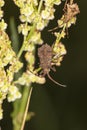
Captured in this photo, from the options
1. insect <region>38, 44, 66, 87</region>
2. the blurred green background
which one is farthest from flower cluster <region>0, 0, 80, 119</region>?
the blurred green background

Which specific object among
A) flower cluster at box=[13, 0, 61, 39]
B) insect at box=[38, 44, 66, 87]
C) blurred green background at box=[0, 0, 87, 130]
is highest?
flower cluster at box=[13, 0, 61, 39]

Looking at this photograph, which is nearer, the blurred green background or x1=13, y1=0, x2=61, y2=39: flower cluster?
x1=13, y1=0, x2=61, y2=39: flower cluster

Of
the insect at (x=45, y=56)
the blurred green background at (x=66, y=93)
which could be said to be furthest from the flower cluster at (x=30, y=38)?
the blurred green background at (x=66, y=93)

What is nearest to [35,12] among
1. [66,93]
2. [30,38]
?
[30,38]

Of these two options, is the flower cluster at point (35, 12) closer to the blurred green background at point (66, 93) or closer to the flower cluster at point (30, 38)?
the flower cluster at point (30, 38)

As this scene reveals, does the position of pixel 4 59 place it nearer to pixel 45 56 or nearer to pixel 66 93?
pixel 45 56

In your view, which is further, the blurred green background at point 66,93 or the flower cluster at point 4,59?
the blurred green background at point 66,93

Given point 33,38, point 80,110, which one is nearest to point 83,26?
point 80,110

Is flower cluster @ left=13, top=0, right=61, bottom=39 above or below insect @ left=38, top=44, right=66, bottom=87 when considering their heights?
above

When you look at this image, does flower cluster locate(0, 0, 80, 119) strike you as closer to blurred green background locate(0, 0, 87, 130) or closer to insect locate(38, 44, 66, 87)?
insect locate(38, 44, 66, 87)
